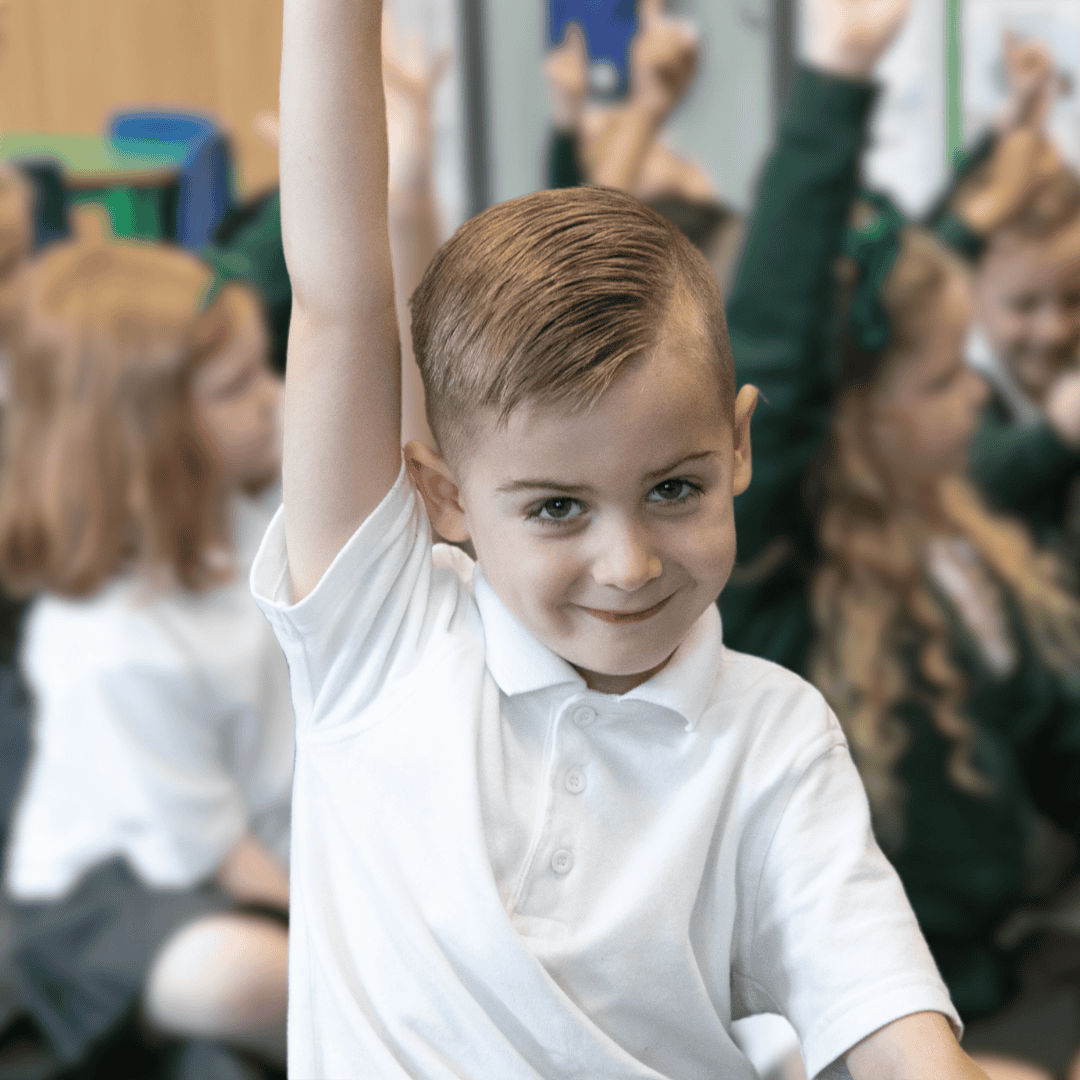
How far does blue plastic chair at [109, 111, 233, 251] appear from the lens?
1.16 m

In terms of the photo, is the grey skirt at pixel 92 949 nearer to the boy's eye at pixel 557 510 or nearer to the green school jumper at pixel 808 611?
the green school jumper at pixel 808 611

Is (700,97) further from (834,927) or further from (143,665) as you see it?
(834,927)

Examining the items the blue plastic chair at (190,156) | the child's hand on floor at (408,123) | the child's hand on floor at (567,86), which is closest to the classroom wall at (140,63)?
the blue plastic chair at (190,156)

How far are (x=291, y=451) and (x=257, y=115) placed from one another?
96cm

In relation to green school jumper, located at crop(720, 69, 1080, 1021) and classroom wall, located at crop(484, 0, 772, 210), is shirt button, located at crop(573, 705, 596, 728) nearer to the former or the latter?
green school jumper, located at crop(720, 69, 1080, 1021)

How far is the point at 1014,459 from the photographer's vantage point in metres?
1.31

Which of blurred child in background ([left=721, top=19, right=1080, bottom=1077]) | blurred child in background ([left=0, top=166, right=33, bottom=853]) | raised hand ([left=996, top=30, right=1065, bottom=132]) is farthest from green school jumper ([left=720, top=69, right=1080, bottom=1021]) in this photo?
blurred child in background ([left=0, top=166, right=33, bottom=853])

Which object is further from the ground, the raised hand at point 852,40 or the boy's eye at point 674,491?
the raised hand at point 852,40

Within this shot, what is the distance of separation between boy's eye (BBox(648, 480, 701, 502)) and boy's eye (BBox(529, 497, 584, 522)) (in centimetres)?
2

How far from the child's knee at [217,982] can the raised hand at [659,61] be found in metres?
0.88

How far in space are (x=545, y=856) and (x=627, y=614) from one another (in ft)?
0.25

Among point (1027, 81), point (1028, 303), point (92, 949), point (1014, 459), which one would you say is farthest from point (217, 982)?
point (1027, 81)

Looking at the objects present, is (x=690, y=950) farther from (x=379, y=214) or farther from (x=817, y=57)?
(x=817, y=57)

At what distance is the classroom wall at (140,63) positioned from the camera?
1156 mm
